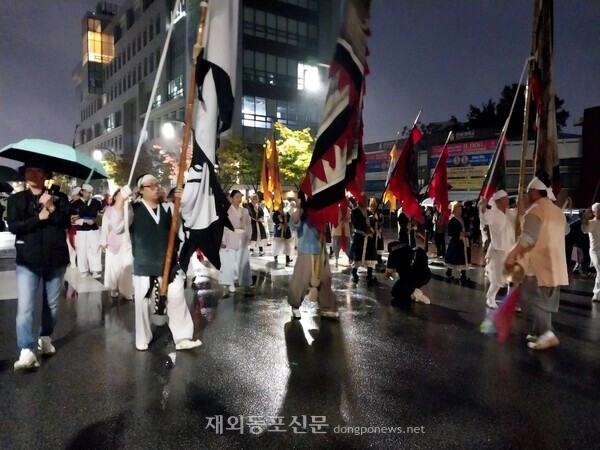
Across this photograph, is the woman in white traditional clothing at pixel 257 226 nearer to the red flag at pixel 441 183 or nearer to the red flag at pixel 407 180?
the red flag at pixel 441 183

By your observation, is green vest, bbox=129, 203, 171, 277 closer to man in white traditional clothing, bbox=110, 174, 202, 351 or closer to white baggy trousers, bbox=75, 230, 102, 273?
man in white traditional clothing, bbox=110, 174, 202, 351

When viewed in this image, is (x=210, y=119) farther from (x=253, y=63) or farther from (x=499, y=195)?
(x=253, y=63)

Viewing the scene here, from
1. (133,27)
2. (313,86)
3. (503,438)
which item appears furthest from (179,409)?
(133,27)

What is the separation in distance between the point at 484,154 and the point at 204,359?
117ft

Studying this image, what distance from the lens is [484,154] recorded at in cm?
3644

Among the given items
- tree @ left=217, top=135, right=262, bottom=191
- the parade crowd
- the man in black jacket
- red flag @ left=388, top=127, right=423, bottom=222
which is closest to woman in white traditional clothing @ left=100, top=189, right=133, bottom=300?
the parade crowd

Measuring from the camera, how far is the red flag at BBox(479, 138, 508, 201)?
7.87 meters

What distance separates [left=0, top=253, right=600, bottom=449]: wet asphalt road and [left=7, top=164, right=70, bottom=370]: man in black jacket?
478 millimetres

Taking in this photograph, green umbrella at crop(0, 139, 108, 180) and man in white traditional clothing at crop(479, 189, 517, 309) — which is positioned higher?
green umbrella at crop(0, 139, 108, 180)

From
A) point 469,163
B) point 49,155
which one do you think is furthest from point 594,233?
point 469,163

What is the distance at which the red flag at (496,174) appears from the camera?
787 centimetres

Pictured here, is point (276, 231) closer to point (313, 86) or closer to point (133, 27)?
point (313, 86)

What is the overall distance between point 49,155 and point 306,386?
3.31m

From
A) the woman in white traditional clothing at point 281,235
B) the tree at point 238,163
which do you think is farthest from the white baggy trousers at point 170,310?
the tree at point 238,163
